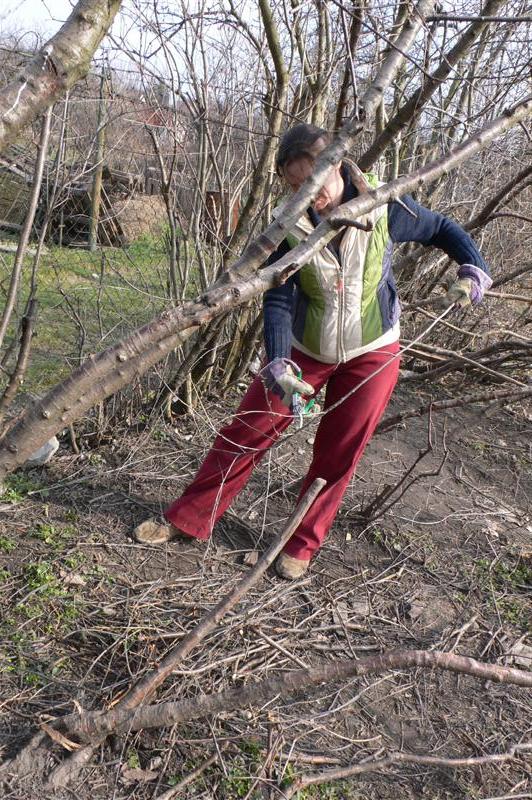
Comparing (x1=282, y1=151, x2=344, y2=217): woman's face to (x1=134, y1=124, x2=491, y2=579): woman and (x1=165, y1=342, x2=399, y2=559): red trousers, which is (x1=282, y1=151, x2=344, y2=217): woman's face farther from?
(x1=165, y1=342, x2=399, y2=559): red trousers

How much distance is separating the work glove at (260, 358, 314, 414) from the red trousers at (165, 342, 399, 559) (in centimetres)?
16

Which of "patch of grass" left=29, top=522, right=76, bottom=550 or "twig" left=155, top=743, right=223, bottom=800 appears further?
"patch of grass" left=29, top=522, right=76, bottom=550

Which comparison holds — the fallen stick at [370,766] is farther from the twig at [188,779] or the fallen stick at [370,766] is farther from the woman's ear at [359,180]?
the woman's ear at [359,180]

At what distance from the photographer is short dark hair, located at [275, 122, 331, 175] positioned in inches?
84.8

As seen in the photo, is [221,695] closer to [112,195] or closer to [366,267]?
[366,267]

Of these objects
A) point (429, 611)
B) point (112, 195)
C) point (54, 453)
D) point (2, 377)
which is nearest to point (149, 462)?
point (54, 453)

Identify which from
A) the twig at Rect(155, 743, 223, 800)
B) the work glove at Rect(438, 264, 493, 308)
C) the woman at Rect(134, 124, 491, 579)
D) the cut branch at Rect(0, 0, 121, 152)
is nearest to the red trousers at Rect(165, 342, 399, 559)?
the woman at Rect(134, 124, 491, 579)

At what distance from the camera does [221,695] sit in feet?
5.97

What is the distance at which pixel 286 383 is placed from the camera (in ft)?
7.78

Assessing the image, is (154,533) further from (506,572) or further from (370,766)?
(506,572)

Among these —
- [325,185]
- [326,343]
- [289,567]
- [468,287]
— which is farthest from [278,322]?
[289,567]

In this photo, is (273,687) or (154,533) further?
(154,533)

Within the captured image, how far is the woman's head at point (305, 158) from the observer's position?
2158 millimetres

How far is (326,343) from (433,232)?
600 millimetres
